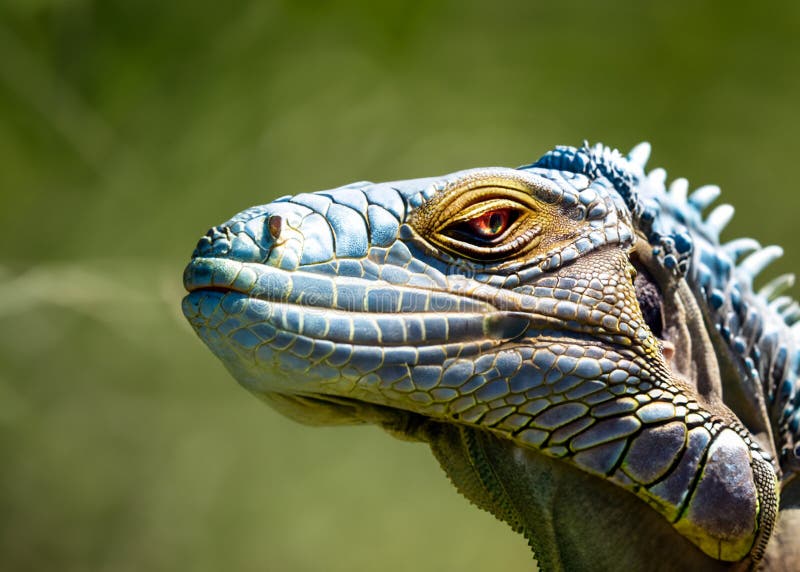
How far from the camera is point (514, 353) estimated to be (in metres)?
2.29

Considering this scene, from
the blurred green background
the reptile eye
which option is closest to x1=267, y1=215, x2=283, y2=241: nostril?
the reptile eye

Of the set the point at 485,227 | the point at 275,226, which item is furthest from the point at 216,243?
the point at 485,227

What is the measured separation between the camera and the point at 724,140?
26.0 ft

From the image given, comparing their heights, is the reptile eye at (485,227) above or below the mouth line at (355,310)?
above

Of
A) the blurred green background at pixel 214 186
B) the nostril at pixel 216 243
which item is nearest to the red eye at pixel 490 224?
the nostril at pixel 216 243

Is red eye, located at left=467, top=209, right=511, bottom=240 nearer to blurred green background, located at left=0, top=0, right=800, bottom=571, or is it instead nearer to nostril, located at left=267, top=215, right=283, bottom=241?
nostril, located at left=267, top=215, right=283, bottom=241

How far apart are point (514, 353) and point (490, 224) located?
362 millimetres

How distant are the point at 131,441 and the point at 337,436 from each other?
6.43ft

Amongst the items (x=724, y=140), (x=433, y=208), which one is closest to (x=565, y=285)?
(x=433, y=208)

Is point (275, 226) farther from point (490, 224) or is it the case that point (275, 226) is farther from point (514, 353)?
point (514, 353)

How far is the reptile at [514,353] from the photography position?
2.18 metres

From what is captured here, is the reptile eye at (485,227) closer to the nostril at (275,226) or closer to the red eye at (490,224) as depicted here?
the red eye at (490,224)

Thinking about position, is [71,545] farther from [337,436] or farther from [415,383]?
[415,383]

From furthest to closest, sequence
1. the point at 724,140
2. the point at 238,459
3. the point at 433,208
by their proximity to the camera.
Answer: the point at 238,459 < the point at 724,140 < the point at 433,208
